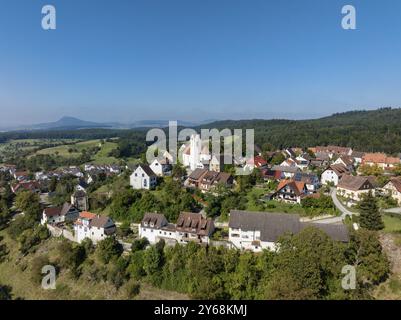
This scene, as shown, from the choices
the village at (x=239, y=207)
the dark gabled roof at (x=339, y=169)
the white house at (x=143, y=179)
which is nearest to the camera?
the village at (x=239, y=207)

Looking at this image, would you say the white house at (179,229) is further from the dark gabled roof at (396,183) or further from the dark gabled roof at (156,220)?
the dark gabled roof at (396,183)

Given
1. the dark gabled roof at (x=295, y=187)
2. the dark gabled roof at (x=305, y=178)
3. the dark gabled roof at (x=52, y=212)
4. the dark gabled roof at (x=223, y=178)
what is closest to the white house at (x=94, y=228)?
the dark gabled roof at (x=52, y=212)

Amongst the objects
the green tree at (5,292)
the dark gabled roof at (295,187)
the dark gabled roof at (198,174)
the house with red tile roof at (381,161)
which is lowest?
the green tree at (5,292)

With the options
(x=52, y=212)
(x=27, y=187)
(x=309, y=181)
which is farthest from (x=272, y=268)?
(x=27, y=187)

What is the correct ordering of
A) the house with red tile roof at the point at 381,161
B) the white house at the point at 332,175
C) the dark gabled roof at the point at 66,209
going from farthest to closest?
1. the house with red tile roof at the point at 381,161
2. the white house at the point at 332,175
3. the dark gabled roof at the point at 66,209

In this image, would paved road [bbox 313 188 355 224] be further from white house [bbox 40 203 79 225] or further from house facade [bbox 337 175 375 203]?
white house [bbox 40 203 79 225]

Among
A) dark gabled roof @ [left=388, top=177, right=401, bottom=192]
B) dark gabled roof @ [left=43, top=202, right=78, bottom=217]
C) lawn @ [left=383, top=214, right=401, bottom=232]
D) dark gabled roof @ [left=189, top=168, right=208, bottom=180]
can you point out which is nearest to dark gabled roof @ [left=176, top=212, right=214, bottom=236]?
dark gabled roof @ [left=189, top=168, right=208, bottom=180]
